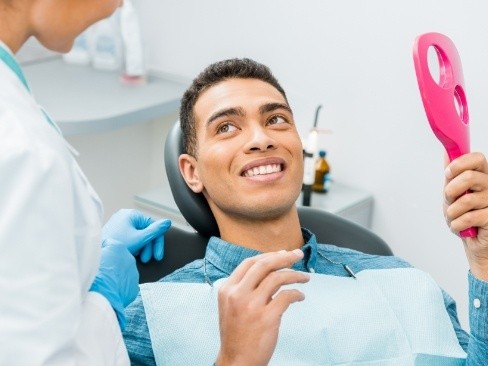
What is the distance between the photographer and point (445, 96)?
1.42 m

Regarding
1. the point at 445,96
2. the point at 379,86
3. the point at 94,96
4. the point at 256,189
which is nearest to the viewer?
the point at 445,96

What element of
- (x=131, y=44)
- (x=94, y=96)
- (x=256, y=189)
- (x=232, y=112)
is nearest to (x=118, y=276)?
(x=256, y=189)

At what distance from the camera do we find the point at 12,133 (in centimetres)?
97

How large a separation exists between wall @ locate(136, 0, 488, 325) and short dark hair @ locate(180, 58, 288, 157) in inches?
33.6

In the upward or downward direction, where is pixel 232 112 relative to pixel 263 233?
upward

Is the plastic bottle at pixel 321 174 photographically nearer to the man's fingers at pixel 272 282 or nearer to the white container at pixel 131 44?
the white container at pixel 131 44

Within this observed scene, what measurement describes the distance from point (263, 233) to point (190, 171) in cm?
22

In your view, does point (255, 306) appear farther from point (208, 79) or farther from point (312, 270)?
point (208, 79)

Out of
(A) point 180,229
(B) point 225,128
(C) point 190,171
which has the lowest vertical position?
(A) point 180,229

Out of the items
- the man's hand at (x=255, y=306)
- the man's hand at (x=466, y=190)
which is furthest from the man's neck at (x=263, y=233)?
the man's hand at (x=255, y=306)

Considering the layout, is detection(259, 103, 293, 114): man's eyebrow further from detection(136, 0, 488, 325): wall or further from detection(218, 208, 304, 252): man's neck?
detection(136, 0, 488, 325): wall

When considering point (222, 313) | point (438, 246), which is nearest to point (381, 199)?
point (438, 246)

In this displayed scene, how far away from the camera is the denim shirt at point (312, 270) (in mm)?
1613

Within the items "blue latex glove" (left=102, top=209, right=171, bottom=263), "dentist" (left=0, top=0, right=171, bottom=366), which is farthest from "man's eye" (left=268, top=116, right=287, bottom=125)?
"dentist" (left=0, top=0, right=171, bottom=366)
